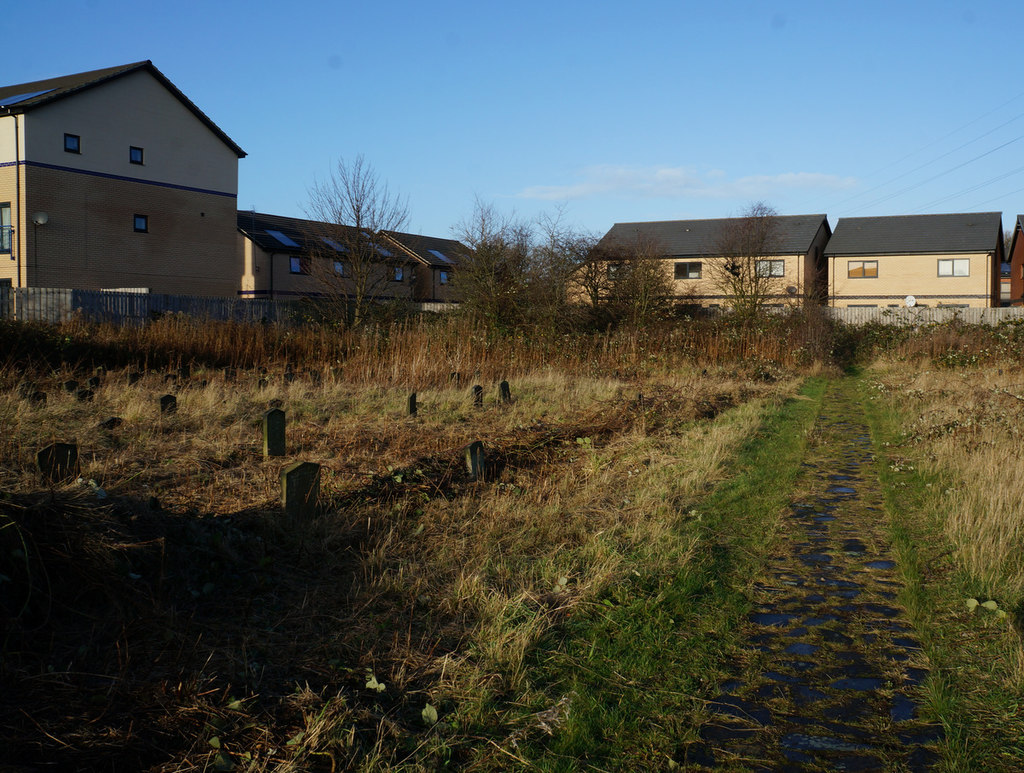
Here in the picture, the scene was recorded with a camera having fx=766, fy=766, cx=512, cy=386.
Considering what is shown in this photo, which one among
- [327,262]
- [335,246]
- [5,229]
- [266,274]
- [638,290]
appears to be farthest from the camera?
[266,274]

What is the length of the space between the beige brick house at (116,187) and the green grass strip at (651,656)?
30009 millimetres

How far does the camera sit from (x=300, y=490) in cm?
509

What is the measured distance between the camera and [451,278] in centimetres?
2200

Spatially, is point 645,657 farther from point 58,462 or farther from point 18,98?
point 18,98

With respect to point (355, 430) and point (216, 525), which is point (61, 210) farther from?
point (216, 525)

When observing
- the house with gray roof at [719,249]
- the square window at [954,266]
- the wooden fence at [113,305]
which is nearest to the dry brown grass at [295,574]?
the wooden fence at [113,305]

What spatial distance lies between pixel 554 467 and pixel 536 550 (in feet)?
8.13

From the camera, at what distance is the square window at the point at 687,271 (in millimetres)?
46625

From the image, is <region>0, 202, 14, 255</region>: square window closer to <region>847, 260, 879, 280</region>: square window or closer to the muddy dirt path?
the muddy dirt path

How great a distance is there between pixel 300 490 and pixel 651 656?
2533mm

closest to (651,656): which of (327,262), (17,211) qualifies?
(327,262)

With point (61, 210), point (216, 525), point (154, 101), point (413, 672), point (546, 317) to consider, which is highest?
point (154, 101)

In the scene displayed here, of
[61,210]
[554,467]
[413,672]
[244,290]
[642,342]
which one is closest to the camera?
[413,672]

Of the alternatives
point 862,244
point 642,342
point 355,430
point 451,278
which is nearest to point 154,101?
point 451,278
